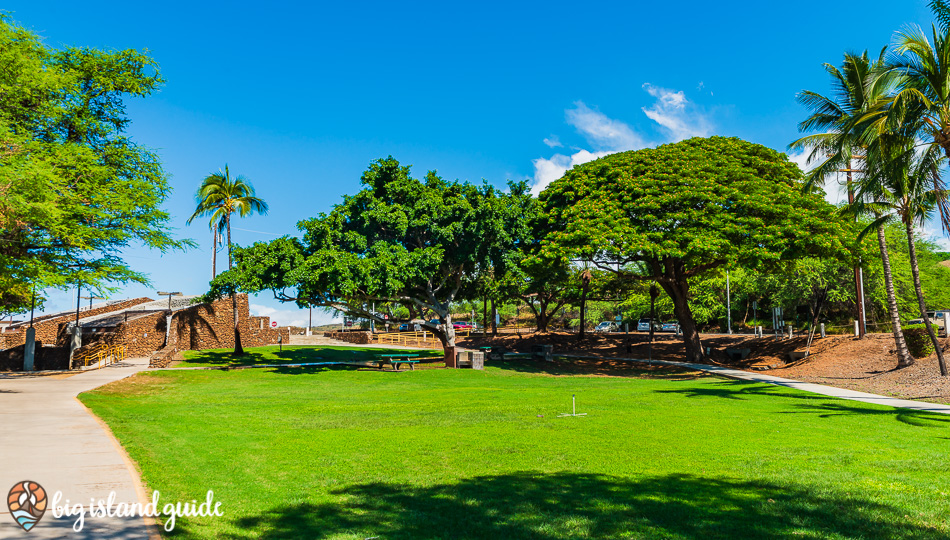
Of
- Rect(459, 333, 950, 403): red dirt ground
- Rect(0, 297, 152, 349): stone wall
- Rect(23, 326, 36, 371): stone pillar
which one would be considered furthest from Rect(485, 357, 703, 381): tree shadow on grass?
Rect(0, 297, 152, 349): stone wall

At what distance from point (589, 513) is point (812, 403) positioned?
459 inches

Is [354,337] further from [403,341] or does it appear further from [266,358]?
[266,358]

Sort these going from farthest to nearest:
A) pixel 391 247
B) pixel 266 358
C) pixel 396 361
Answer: pixel 266 358, pixel 396 361, pixel 391 247

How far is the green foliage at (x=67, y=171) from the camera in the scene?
18156mm

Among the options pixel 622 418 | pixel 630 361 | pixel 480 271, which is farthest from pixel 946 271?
pixel 622 418

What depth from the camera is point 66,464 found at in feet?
24.1

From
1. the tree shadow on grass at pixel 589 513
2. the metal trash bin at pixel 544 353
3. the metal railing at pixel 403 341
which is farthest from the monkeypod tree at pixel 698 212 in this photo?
the metal railing at pixel 403 341

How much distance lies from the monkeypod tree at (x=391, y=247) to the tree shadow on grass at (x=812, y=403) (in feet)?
39.1

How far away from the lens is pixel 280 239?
27172 millimetres

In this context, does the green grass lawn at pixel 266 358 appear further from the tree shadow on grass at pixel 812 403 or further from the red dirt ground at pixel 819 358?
the tree shadow on grass at pixel 812 403

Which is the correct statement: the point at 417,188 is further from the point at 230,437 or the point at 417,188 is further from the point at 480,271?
the point at 230,437

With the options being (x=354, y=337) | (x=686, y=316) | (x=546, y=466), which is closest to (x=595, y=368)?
(x=686, y=316)

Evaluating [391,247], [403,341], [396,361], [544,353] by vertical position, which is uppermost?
[391,247]

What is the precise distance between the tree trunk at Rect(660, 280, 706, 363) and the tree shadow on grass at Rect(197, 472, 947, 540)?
76.7 ft
